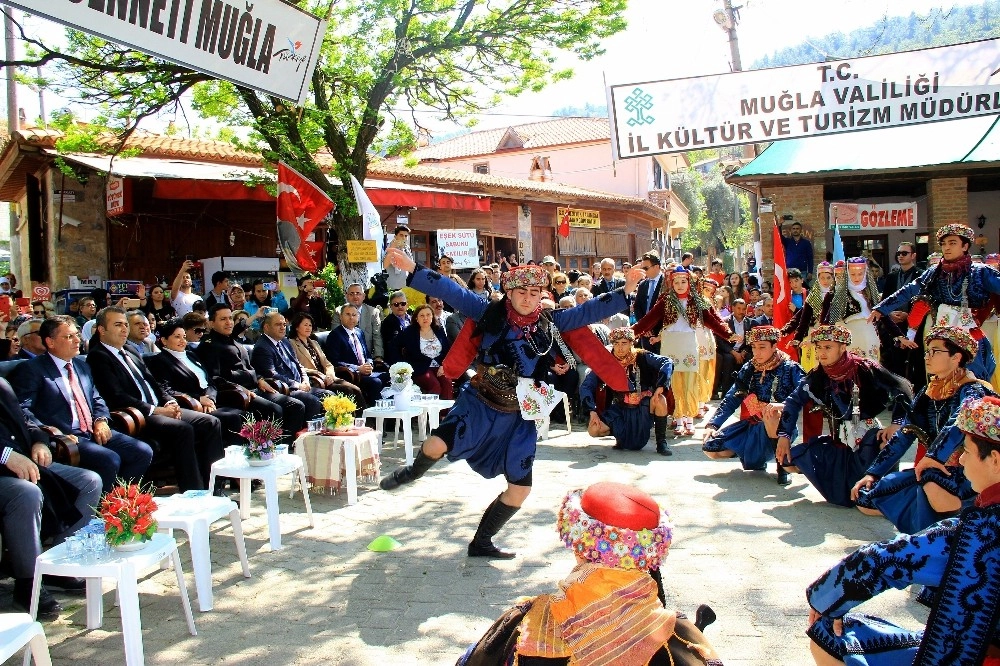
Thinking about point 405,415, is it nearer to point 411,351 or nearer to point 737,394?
point 411,351

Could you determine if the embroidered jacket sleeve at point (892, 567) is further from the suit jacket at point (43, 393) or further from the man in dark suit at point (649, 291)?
the man in dark suit at point (649, 291)

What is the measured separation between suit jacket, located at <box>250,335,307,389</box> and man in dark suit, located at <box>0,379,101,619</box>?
10.2 feet

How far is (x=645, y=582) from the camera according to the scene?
2.14 m

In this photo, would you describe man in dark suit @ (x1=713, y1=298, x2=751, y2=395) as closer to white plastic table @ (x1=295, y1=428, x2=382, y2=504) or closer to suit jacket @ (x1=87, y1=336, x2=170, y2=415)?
white plastic table @ (x1=295, y1=428, x2=382, y2=504)

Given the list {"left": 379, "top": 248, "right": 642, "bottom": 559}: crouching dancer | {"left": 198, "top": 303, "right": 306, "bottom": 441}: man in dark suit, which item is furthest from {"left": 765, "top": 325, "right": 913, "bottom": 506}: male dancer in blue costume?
{"left": 198, "top": 303, "right": 306, "bottom": 441}: man in dark suit

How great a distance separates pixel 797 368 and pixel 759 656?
3767 millimetres

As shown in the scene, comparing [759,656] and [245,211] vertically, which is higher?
[245,211]

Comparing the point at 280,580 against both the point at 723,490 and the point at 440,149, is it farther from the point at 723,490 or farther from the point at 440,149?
the point at 440,149

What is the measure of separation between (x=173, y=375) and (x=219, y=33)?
10.6 feet

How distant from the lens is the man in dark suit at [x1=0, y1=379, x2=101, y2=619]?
4.25 metres

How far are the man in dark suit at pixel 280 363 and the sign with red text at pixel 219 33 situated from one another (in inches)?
123

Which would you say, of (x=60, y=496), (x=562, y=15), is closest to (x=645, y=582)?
(x=60, y=496)

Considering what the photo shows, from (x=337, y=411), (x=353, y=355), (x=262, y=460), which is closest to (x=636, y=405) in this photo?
(x=337, y=411)

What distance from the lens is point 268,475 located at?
5469 millimetres
